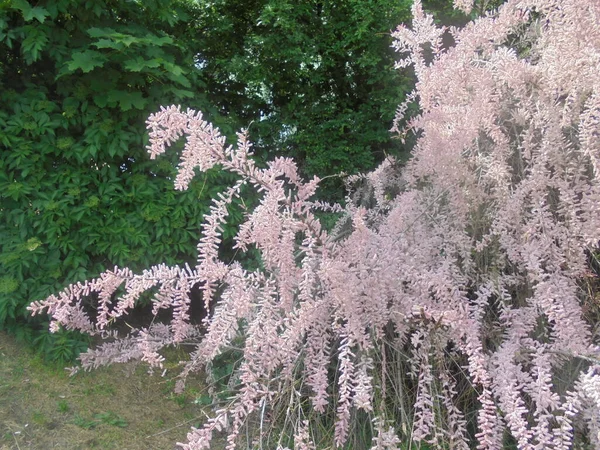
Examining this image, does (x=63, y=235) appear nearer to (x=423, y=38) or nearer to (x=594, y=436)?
(x=423, y=38)

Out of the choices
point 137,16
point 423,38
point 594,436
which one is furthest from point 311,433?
point 137,16

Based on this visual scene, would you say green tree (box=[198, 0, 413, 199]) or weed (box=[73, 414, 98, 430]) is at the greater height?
green tree (box=[198, 0, 413, 199])

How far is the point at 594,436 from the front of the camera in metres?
1.70

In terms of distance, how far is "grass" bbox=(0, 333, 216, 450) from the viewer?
2.46 metres

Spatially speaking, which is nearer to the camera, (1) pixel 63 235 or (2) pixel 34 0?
(2) pixel 34 0

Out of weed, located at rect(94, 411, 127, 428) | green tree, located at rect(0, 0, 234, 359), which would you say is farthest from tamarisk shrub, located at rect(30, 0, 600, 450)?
green tree, located at rect(0, 0, 234, 359)

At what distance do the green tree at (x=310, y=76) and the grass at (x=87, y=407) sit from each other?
5.81 feet

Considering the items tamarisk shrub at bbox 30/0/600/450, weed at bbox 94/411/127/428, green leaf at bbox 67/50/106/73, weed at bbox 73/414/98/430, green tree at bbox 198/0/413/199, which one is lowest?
weed at bbox 73/414/98/430

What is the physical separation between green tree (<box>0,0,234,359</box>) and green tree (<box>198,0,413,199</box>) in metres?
0.91

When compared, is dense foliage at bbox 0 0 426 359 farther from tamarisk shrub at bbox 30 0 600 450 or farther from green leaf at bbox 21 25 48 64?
tamarisk shrub at bbox 30 0 600 450

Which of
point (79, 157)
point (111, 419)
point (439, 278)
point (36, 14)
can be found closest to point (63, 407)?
point (111, 419)

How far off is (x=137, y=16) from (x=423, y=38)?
1547 mm

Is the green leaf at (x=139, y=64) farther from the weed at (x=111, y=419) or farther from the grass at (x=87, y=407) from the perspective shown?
the weed at (x=111, y=419)

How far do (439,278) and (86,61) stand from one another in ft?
6.14
